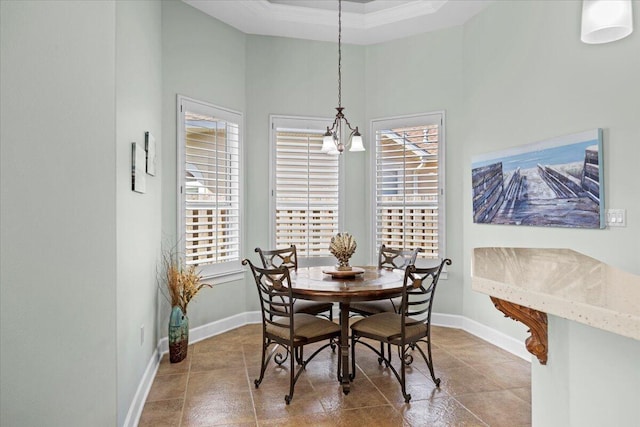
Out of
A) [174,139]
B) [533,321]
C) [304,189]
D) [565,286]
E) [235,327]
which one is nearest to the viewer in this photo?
[565,286]

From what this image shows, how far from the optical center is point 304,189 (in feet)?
16.3

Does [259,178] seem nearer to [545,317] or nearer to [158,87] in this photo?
[158,87]

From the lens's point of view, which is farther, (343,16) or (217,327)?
(343,16)

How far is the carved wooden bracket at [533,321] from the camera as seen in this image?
4.26 ft

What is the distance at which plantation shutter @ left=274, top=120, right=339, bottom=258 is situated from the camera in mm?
4918

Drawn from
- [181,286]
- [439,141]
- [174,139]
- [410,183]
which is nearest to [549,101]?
[439,141]

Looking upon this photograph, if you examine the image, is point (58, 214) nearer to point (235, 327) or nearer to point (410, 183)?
point (235, 327)

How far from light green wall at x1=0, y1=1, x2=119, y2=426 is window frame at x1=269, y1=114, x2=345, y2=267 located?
2692mm

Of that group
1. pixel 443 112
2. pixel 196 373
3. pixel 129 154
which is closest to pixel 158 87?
pixel 129 154

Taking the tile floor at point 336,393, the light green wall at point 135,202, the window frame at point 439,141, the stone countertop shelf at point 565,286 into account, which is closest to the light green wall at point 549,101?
the window frame at point 439,141

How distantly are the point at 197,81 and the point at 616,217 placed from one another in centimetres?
383

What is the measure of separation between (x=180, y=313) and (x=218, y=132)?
6.40 ft

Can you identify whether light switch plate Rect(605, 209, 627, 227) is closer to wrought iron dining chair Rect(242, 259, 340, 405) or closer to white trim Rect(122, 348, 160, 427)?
wrought iron dining chair Rect(242, 259, 340, 405)

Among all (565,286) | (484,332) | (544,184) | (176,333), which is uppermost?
(544,184)
